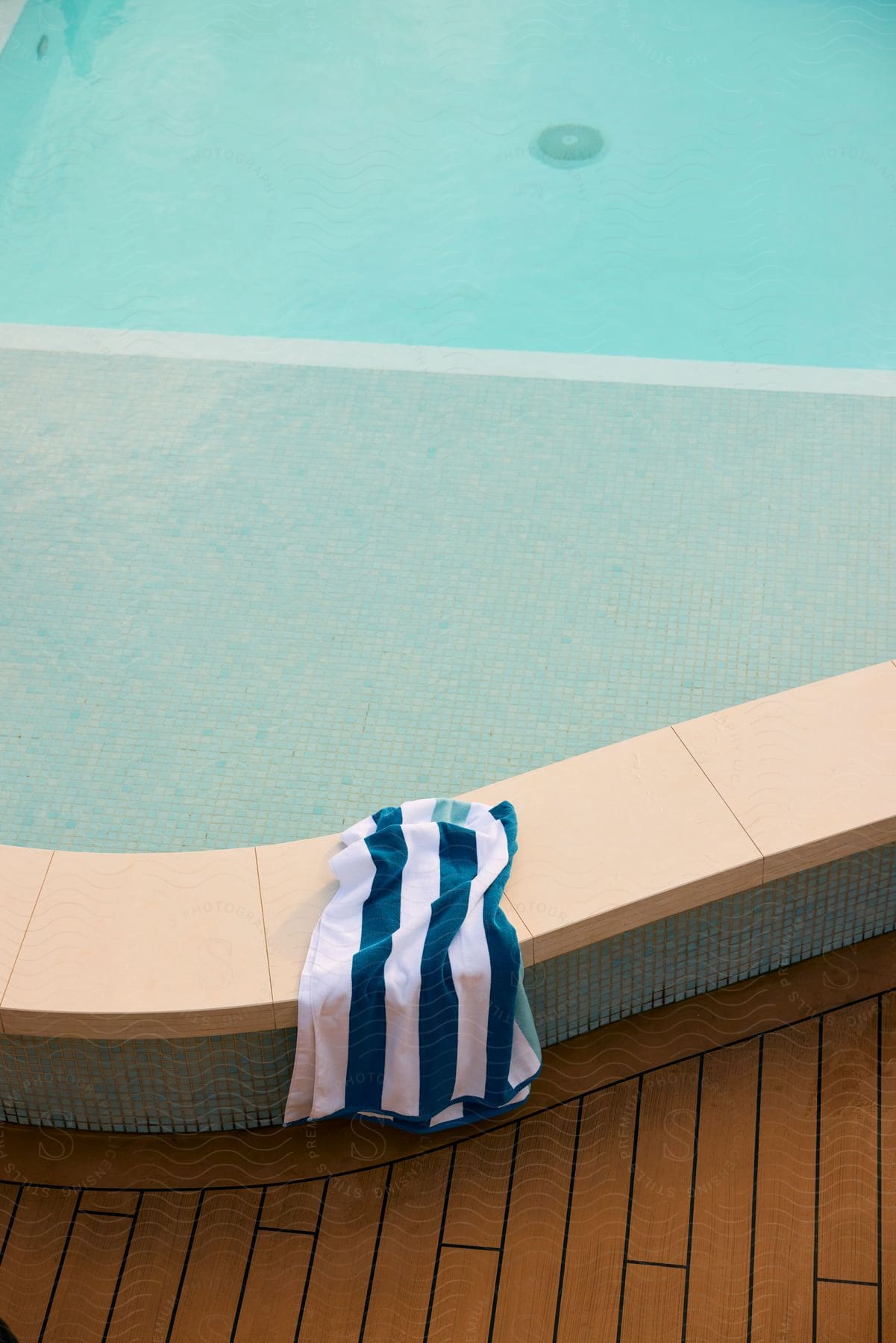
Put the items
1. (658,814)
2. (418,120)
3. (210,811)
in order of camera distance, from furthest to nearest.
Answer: (418,120)
(210,811)
(658,814)

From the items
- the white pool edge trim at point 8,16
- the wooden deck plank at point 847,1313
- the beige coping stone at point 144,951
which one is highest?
the white pool edge trim at point 8,16

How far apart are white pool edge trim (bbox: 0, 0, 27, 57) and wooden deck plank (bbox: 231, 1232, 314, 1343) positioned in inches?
184

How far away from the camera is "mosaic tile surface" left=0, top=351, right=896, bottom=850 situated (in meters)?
3.16

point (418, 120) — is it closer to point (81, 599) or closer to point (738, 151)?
point (738, 151)

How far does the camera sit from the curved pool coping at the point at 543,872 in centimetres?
238

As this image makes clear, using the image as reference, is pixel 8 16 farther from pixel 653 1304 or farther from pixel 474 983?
pixel 653 1304

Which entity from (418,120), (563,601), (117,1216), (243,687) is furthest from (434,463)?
(117,1216)

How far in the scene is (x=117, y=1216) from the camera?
2518mm

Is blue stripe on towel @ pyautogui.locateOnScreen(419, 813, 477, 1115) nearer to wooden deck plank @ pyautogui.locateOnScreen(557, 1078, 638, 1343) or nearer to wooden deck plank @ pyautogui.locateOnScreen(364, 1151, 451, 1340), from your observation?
wooden deck plank @ pyautogui.locateOnScreen(364, 1151, 451, 1340)

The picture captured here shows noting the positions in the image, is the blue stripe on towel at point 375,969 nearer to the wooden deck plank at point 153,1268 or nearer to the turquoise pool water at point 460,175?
the wooden deck plank at point 153,1268

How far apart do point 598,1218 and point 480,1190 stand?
226mm

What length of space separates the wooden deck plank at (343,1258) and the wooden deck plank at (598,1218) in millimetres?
362

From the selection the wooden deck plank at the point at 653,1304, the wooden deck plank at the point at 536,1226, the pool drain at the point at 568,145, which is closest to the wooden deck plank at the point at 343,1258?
the wooden deck plank at the point at 536,1226

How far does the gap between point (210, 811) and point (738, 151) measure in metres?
3.18
